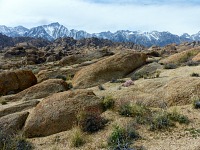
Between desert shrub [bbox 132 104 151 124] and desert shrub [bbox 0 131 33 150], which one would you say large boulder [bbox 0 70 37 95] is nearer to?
desert shrub [bbox 0 131 33 150]

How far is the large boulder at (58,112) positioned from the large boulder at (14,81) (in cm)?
1218

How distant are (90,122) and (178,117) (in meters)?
3.99

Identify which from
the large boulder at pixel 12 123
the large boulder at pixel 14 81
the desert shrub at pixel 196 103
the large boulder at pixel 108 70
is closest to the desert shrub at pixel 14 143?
the large boulder at pixel 12 123

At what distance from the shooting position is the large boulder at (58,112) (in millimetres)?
15640

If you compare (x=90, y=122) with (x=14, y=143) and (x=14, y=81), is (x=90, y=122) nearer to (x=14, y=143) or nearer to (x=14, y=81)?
(x=14, y=143)

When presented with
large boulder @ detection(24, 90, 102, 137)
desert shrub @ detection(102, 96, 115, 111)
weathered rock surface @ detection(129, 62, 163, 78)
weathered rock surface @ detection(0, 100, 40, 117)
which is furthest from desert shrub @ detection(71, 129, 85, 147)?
weathered rock surface @ detection(129, 62, 163, 78)

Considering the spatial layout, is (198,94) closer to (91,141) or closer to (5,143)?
(91,141)

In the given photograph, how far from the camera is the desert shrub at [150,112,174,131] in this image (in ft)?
44.8

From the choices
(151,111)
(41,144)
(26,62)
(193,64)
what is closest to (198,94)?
(151,111)

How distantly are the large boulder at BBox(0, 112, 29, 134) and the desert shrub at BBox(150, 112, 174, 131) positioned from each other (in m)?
6.91

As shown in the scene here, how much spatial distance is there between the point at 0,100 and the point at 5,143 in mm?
9755

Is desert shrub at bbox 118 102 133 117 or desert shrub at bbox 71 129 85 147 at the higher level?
desert shrub at bbox 118 102 133 117

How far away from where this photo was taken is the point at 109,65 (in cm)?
2902

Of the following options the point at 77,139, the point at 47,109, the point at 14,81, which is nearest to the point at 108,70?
the point at 14,81
